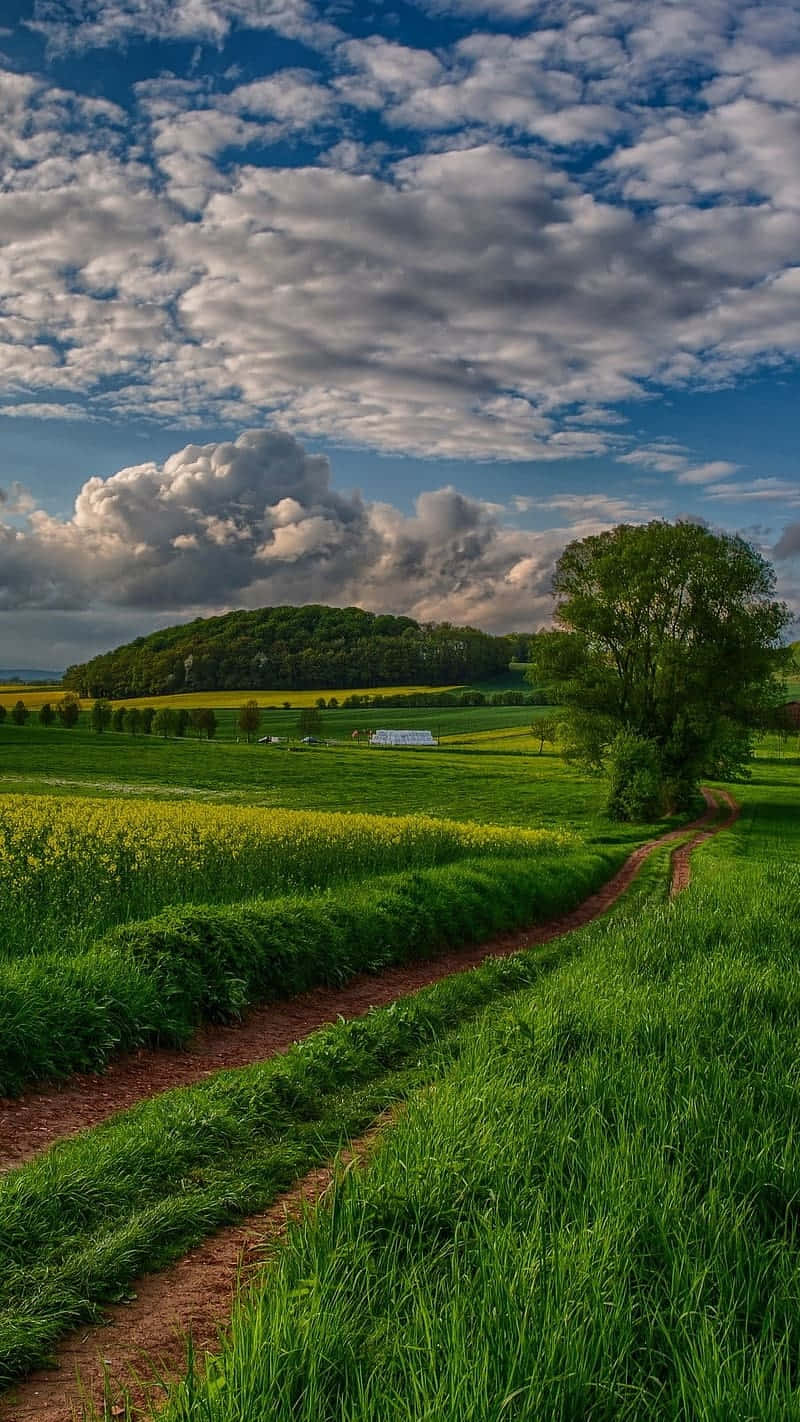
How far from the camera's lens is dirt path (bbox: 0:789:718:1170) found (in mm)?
7524

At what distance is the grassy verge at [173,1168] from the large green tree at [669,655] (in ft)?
132

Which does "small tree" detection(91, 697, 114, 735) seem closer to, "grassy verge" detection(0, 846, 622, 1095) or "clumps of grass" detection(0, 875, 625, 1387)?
"grassy verge" detection(0, 846, 622, 1095)

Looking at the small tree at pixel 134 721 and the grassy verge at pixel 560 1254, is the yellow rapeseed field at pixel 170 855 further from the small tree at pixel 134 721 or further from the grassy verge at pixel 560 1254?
the small tree at pixel 134 721

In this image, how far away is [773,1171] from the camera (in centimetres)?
480

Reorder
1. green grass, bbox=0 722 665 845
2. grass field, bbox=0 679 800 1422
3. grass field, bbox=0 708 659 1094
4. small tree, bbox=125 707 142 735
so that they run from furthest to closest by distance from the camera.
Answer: small tree, bbox=125 707 142 735 < green grass, bbox=0 722 665 845 < grass field, bbox=0 708 659 1094 < grass field, bbox=0 679 800 1422

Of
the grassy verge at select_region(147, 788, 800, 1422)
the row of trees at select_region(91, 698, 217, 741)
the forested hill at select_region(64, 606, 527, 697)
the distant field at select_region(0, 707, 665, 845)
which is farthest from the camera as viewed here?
the forested hill at select_region(64, 606, 527, 697)

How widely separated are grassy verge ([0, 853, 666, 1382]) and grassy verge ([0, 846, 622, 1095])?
1.30 metres

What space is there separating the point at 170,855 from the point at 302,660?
149196 millimetres

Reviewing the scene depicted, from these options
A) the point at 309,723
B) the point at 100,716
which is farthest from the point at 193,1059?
the point at 309,723

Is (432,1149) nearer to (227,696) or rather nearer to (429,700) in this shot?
(429,700)

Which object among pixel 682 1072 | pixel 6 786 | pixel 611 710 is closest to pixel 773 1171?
pixel 682 1072

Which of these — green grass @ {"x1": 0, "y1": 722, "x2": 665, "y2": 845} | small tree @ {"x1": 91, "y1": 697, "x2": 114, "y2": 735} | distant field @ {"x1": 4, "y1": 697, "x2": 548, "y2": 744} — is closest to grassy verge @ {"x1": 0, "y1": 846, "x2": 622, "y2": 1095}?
green grass @ {"x1": 0, "y1": 722, "x2": 665, "y2": 845}

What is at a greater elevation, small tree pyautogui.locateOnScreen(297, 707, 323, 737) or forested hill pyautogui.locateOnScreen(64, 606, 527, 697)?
forested hill pyautogui.locateOnScreen(64, 606, 527, 697)

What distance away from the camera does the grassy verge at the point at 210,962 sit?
339 inches
